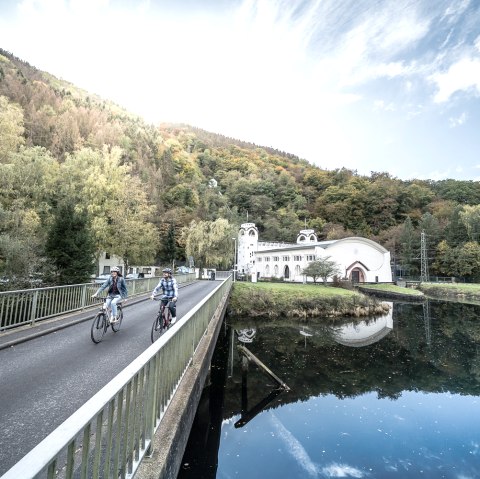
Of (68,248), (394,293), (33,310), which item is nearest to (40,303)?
(33,310)

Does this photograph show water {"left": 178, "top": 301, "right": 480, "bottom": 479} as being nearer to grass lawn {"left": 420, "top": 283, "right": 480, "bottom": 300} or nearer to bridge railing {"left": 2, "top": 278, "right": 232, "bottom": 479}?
bridge railing {"left": 2, "top": 278, "right": 232, "bottom": 479}

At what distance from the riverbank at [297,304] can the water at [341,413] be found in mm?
7876

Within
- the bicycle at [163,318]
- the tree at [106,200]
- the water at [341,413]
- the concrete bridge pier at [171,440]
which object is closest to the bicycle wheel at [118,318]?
the bicycle at [163,318]

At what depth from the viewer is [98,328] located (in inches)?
335

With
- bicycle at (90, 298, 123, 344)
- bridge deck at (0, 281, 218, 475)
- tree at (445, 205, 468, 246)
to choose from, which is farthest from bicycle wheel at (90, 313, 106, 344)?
tree at (445, 205, 468, 246)

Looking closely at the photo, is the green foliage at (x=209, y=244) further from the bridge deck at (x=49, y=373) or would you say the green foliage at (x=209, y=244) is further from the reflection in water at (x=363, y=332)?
the bridge deck at (x=49, y=373)

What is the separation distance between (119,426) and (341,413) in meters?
9.88

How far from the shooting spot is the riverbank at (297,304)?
27031mm

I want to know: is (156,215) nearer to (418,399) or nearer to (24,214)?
(24,214)

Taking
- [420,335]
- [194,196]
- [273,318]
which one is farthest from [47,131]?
[420,335]

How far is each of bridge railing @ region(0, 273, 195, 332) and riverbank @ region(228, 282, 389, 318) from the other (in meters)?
15.0

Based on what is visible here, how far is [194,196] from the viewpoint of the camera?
68.8 meters

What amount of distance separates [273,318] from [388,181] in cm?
8567

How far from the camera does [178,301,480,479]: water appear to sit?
770 cm
